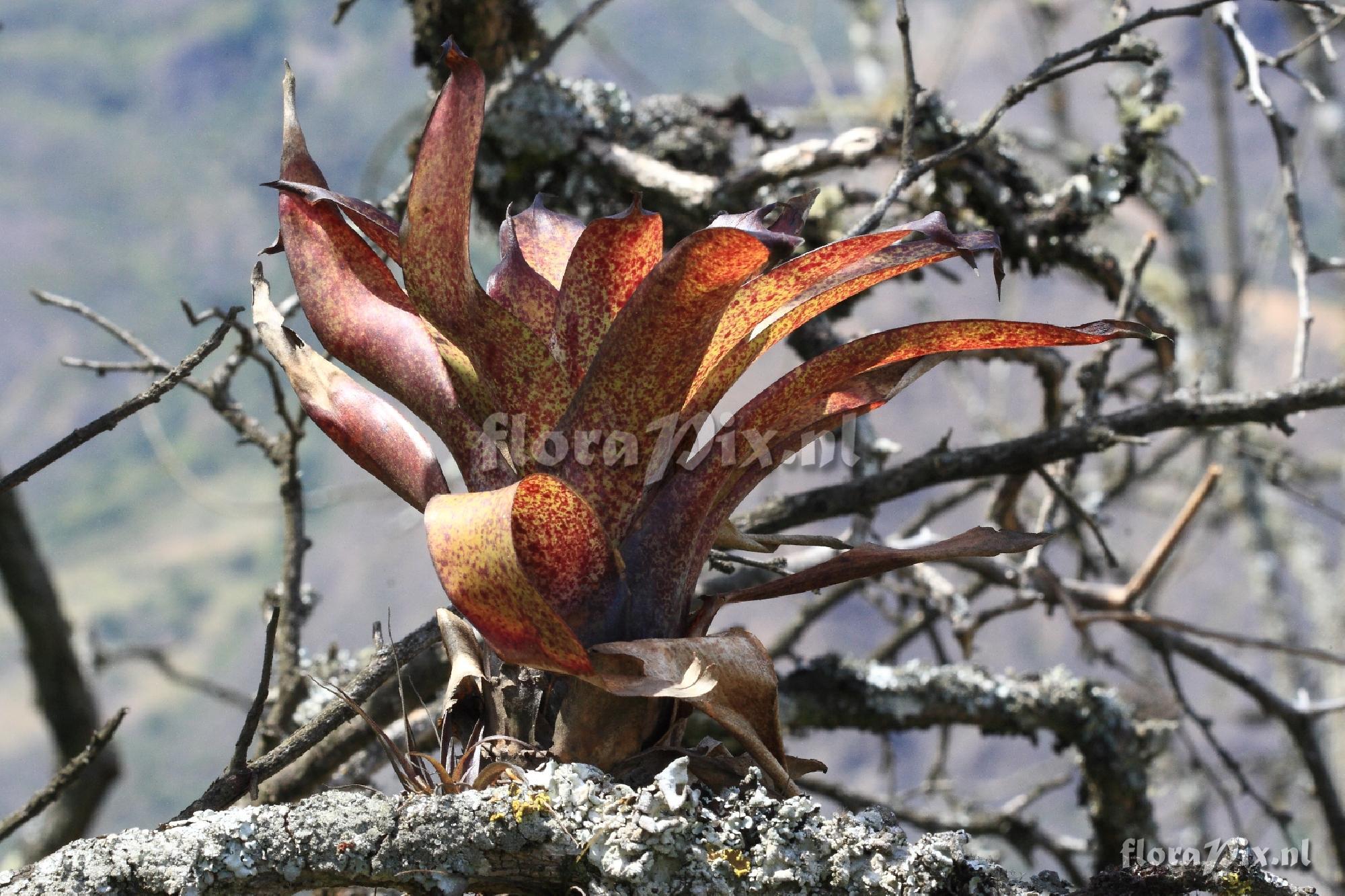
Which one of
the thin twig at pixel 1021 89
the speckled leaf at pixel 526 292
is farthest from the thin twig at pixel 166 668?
the thin twig at pixel 1021 89

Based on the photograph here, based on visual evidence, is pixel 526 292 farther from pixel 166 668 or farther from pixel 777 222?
pixel 166 668

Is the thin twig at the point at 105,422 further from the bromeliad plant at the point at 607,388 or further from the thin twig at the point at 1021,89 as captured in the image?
the thin twig at the point at 1021,89

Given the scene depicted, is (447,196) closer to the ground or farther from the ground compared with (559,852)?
farther from the ground

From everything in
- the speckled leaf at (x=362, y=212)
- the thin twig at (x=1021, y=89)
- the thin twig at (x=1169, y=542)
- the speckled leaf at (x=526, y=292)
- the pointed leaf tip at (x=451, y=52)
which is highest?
the thin twig at (x=1021, y=89)

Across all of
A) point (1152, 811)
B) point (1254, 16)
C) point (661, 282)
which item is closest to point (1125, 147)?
point (1152, 811)

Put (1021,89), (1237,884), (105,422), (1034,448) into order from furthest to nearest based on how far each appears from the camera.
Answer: (1034,448) < (1021,89) < (105,422) < (1237,884)

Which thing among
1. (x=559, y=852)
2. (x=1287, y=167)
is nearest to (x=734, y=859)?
(x=559, y=852)

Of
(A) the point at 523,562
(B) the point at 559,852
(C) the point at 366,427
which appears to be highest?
(C) the point at 366,427
